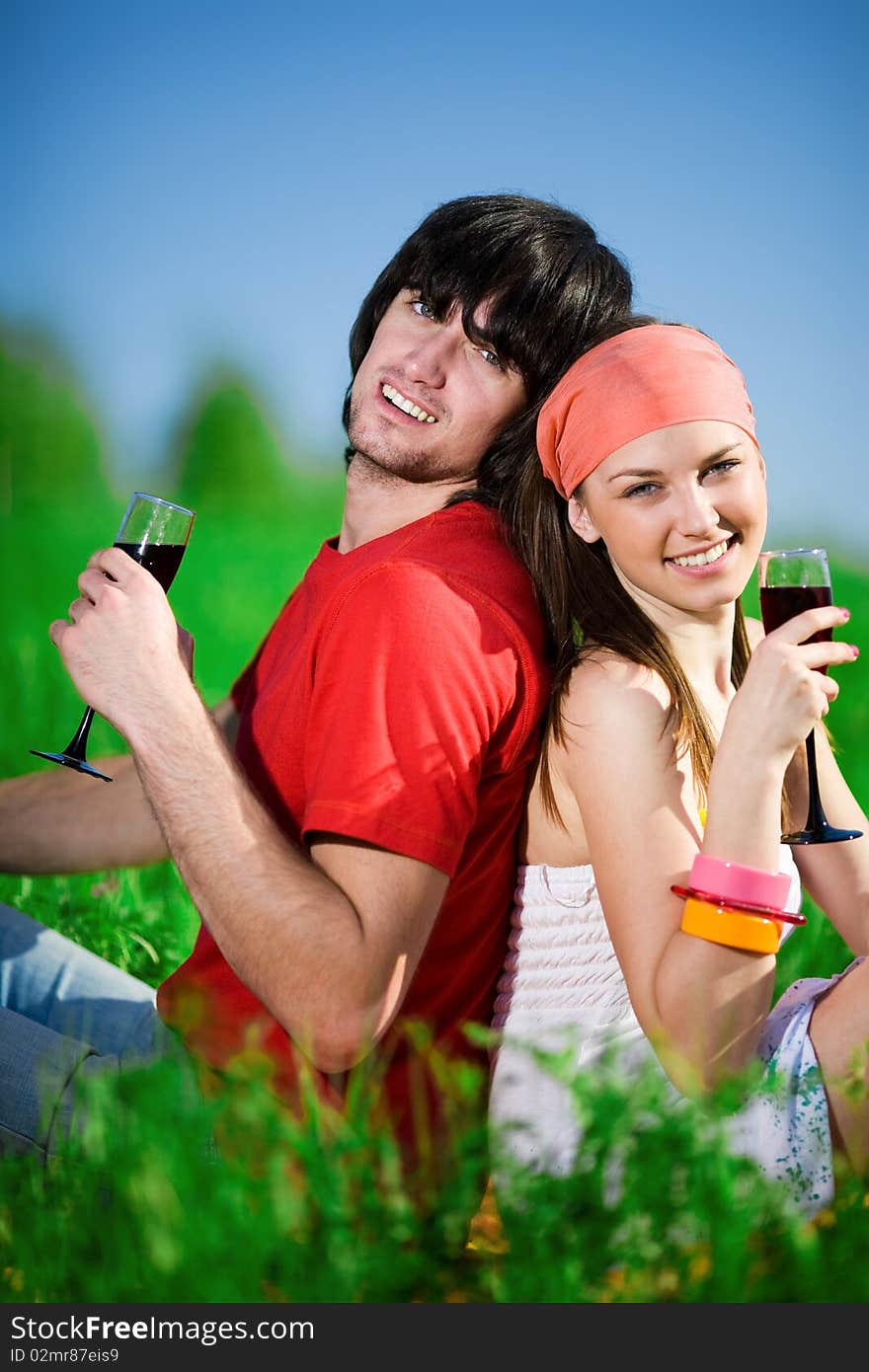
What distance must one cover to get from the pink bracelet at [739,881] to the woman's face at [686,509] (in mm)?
499

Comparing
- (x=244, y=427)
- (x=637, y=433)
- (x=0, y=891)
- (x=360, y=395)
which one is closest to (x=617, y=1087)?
(x=637, y=433)

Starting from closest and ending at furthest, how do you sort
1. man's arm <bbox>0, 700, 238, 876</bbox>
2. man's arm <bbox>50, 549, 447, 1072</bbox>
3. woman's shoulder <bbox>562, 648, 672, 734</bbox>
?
man's arm <bbox>50, 549, 447, 1072</bbox>, woman's shoulder <bbox>562, 648, 672, 734</bbox>, man's arm <bbox>0, 700, 238, 876</bbox>

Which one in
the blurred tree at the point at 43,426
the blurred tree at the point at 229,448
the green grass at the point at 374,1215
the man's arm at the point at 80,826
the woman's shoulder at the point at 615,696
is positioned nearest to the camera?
the green grass at the point at 374,1215

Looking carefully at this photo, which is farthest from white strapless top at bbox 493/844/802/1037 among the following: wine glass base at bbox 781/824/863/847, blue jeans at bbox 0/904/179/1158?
blue jeans at bbox 0/904/179/1158

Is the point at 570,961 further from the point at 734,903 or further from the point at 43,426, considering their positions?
the point at 43,426

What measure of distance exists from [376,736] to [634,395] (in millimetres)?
729

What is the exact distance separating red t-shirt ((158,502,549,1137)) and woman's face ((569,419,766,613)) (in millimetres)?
190

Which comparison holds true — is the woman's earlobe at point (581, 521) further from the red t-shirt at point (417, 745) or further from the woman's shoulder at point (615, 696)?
the woman's shoulder at point (615, 696)

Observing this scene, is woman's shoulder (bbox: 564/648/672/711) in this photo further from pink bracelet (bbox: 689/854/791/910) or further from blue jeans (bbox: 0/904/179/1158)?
A: blue jeans (bbox: 0/904/179/1158)

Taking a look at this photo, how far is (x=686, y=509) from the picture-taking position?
2.09m

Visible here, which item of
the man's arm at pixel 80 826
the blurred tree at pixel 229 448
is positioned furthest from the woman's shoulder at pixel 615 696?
the blurred tree at pixel 229 448

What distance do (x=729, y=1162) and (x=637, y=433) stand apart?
109cm

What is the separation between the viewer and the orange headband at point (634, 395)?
6.99 ft

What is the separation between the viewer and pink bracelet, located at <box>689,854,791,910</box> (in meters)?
1.80
